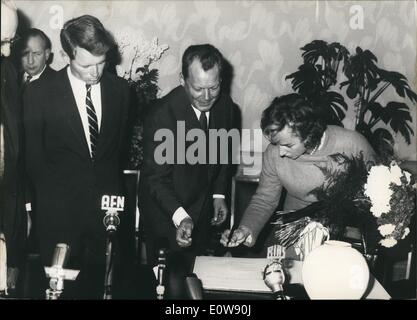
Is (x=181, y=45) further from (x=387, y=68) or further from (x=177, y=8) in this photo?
(x=387, y=68)

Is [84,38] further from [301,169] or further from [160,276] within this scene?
[160,276]

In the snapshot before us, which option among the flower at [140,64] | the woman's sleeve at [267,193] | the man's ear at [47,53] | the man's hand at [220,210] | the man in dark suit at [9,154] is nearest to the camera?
the man in dark suit at [9,154]

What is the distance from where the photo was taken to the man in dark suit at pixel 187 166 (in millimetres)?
2689

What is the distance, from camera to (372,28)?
435cm

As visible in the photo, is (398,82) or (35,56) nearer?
(35,56)

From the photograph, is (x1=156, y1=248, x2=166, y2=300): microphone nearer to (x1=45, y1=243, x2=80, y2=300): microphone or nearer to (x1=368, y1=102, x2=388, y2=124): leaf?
(x1=45, y1=243, x2=80, y2=300): microphone

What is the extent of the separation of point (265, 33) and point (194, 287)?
2.98m

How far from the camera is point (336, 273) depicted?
177cm

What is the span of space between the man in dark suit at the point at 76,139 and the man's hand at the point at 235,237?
74 cm

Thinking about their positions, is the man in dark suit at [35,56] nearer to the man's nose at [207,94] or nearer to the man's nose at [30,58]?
the man's nose at [30,58]

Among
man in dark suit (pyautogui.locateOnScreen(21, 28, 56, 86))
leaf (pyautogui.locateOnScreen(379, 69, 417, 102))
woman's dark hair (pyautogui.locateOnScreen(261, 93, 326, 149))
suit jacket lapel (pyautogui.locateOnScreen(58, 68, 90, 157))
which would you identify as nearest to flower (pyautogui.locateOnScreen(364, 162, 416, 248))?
woman's dark hair (pyautogui.locateOnScreen(261, 93, 326, 149))

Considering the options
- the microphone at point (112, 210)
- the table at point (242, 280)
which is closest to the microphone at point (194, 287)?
the table at point (242, 280)

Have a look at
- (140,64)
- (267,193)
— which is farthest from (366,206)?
(140,64)
